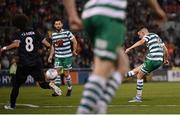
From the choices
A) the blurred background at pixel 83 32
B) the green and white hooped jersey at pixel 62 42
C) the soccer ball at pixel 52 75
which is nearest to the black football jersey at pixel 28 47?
the soccer ball at pixel 52 75

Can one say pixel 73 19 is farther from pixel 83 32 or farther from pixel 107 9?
pixel 83 32

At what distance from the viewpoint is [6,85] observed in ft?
84.4

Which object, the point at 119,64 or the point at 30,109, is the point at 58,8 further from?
the point at 119,64

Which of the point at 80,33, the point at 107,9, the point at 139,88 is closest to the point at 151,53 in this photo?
the point at 139,88

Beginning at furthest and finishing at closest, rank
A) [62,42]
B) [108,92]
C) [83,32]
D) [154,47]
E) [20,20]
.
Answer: [83,32]
[62,42]
[154,47]
[20,20]
[108,92]

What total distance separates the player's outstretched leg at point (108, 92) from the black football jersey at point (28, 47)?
20.9 ft

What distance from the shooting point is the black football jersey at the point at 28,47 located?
1234 cm

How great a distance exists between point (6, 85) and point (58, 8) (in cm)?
863

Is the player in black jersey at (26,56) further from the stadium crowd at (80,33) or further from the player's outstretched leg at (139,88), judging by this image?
the stadium crowd at (80,33)

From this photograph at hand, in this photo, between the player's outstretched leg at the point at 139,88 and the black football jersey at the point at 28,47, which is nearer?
the black football jersey at the point at 28,47

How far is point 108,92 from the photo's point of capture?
6.05m

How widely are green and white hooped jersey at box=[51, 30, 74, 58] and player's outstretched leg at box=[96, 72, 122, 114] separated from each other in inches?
413

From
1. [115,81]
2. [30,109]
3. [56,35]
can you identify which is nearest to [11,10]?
[56,35]

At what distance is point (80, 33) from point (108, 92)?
24.3 m
